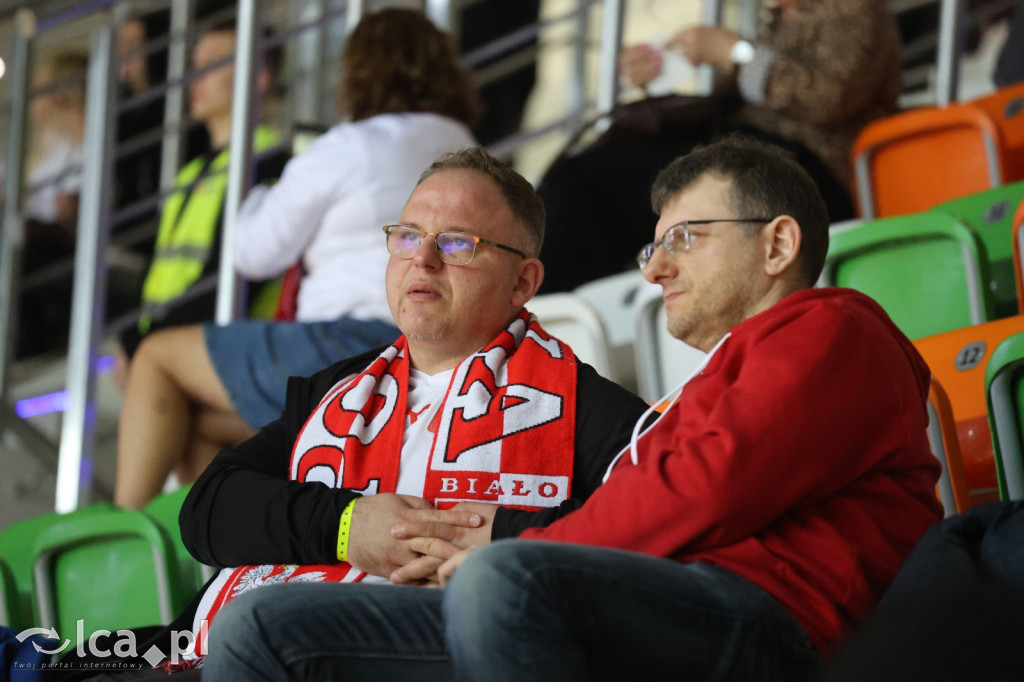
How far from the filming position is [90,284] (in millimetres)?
3252

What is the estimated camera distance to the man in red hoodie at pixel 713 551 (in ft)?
3.93

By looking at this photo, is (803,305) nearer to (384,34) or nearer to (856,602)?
(856,602)

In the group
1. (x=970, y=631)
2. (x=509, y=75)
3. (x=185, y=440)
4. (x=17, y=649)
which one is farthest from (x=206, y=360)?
(x=509, y=75)

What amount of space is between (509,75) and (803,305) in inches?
142

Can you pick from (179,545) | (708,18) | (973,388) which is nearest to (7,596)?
(179,545)

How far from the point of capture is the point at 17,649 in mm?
Result: 1655

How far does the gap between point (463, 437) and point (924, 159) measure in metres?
1.69

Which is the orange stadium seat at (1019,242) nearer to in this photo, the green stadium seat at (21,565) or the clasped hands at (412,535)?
the clasped hands at (412,535)

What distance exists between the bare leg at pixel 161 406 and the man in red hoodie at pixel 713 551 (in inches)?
53.3

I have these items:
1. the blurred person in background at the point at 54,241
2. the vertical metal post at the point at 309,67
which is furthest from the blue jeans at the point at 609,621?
the vertical metal post at the point at 309,67

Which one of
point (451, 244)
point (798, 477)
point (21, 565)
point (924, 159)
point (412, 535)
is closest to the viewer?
point (798, 477)

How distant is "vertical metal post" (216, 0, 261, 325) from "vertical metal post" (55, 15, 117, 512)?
1.00 ft

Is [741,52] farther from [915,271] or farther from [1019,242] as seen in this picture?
[1019,242]

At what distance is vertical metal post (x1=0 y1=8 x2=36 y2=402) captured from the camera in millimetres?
3301
